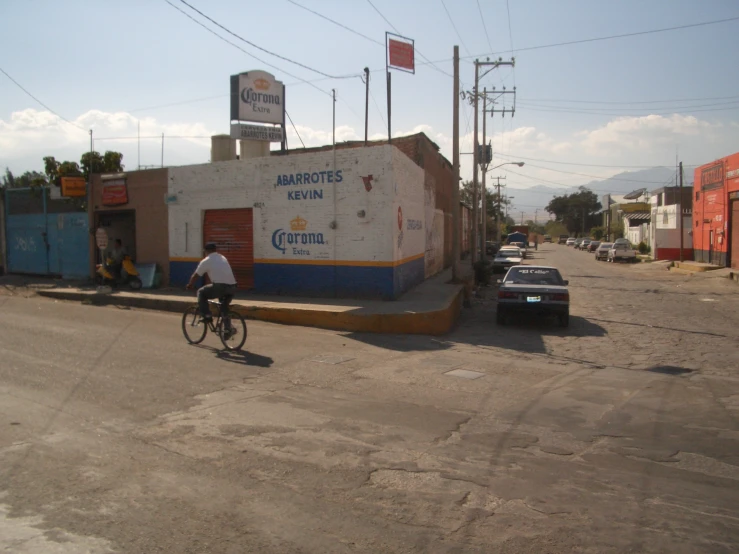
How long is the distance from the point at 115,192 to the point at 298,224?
26.1 ft

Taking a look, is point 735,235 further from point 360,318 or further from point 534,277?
point 360,318

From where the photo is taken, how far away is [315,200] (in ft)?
52.7

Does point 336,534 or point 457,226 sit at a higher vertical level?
point 457,226

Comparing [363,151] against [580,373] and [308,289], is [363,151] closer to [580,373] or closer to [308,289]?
[308,289]

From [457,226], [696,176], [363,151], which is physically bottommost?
[457,226]

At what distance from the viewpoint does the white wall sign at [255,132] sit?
19.3 metres

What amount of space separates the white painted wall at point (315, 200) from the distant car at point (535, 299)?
299cm

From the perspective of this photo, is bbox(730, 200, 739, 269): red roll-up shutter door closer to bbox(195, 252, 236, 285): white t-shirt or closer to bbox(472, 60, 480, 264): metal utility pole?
bbox(472, 60, 480, 264): metal utility pole

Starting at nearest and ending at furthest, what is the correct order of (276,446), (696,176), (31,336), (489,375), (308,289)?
(276,446)
(489,375)
(31,336)
(308,289)
(696,176)

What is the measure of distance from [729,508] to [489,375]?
15.7ft

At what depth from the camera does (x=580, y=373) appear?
962 cm

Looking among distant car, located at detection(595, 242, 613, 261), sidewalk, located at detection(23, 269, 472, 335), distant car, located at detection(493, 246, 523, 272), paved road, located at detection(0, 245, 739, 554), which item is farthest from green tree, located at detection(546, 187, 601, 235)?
paved road, located at detection(0, 245, 739, 554)

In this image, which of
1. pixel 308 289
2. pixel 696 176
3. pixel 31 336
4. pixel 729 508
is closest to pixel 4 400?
pixel 31 336

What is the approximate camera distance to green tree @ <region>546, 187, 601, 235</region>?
12056 centimetres
